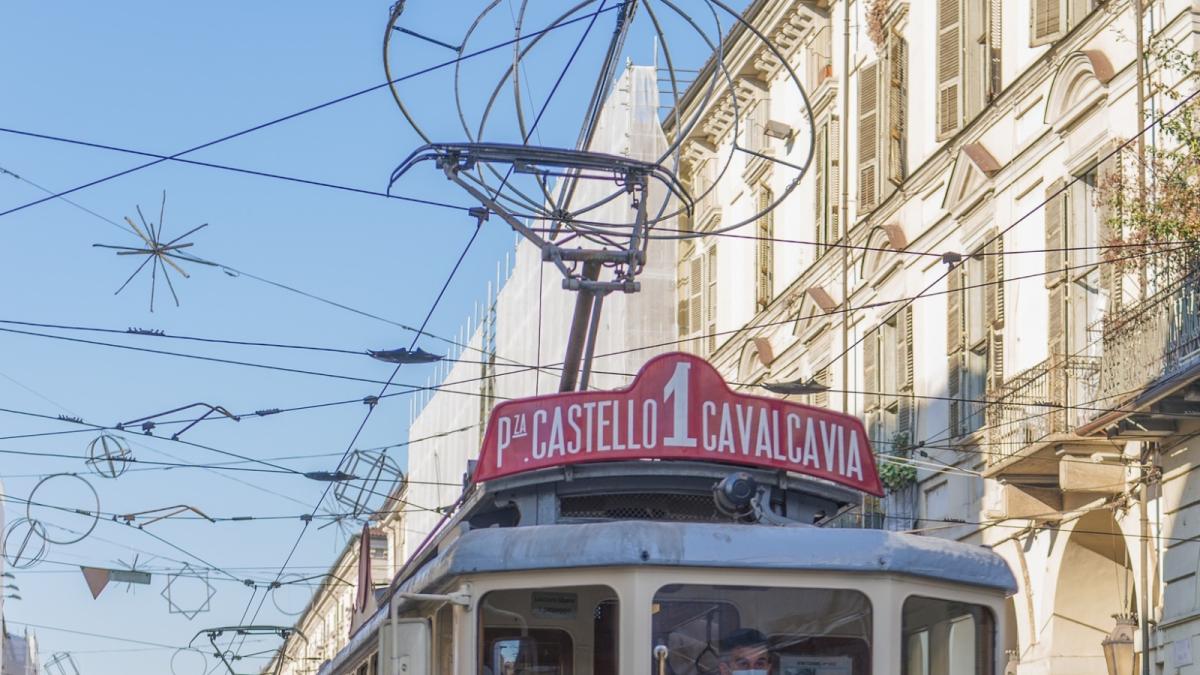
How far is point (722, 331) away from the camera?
29.2 m

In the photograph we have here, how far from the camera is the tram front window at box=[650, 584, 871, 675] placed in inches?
269

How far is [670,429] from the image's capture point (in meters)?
7.64

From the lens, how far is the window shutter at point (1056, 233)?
17641mm

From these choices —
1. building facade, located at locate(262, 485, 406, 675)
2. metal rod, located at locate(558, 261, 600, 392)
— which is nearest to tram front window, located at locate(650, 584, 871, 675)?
metal rod, located at locate(558, 261, 600, 392)

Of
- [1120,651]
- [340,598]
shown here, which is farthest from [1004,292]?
[340,598]

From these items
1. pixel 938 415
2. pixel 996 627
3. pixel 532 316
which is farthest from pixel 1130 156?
pixel 532 316

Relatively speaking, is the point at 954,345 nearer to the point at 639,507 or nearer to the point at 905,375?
the point at 905,375

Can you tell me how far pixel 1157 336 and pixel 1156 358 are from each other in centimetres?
16

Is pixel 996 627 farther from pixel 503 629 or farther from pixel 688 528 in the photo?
pixel 503 629

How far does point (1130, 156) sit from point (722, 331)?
13188 mm

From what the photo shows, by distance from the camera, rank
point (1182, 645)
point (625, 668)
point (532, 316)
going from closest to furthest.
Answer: point (625, 668) → point (1182, 645) → point (532, 316)

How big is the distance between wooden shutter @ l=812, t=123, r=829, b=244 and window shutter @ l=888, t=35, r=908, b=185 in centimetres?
209

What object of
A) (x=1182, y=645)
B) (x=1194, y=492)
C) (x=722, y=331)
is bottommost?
(x=1182, y=645)

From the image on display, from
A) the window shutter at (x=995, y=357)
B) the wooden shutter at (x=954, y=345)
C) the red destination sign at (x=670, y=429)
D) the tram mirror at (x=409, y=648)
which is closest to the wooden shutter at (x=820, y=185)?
the wooden shutter at (x=954, y=345)
